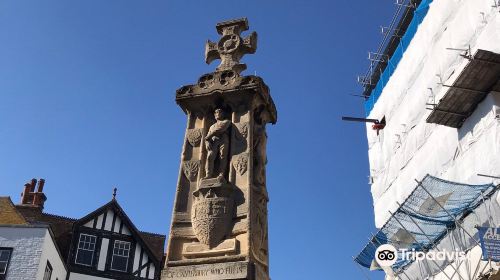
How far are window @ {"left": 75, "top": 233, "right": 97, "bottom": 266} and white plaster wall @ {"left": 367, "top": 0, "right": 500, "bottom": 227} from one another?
37.3ft

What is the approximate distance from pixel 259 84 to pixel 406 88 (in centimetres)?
1475

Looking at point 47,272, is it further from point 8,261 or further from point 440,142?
point 440,142

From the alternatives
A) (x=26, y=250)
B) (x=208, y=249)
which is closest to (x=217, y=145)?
(x=208, y=249)

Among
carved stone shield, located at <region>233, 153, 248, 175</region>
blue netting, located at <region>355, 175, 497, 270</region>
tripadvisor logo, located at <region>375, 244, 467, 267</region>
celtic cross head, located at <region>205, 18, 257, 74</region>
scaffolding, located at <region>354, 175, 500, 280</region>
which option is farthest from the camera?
tripadvisor logo, located at <region>375, 244, 467, 267</region>

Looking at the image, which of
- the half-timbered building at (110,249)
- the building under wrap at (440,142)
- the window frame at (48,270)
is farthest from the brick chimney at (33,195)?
the building under wrap at (440,142)

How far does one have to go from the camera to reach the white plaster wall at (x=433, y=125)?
14.3 meters

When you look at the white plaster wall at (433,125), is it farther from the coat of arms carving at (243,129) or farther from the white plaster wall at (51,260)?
the white plaster wall at (51,260)

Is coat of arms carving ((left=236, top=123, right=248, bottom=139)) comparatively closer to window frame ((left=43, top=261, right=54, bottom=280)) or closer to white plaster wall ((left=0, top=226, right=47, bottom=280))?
white plaster wall ((left=0, top=226, right=47, bottom=280))

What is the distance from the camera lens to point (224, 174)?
650 cm

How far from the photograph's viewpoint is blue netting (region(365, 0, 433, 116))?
20.6 m

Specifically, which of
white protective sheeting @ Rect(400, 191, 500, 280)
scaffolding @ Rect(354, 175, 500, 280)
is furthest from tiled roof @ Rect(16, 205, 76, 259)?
white protective sheeting @ Rect(400, 191, 500, 280)

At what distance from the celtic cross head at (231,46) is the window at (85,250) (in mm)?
16995

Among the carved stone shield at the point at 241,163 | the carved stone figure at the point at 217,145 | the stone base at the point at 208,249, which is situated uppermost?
the carved stone figure at the point at 217,145

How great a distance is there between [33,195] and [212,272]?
811 inches
